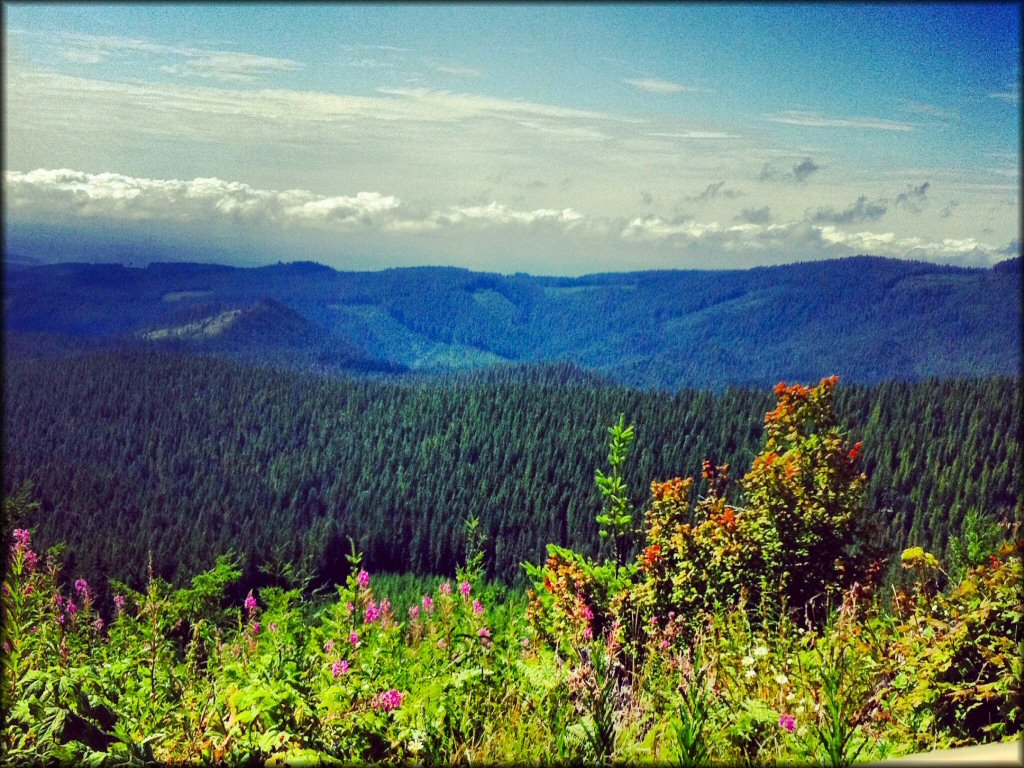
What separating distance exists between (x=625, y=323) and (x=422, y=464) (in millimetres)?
117632

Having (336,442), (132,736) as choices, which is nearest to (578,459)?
(132,736)

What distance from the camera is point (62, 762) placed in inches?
101

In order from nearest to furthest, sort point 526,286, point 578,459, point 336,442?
point 578,459
point 336,442
point 526,286

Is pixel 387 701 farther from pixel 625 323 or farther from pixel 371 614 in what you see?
pixel 625 323

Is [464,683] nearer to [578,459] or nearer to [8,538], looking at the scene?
[8,538]

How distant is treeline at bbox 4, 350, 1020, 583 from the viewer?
17.4 meters

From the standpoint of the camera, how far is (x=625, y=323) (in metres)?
140

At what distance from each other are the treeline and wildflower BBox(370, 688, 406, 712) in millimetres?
3025

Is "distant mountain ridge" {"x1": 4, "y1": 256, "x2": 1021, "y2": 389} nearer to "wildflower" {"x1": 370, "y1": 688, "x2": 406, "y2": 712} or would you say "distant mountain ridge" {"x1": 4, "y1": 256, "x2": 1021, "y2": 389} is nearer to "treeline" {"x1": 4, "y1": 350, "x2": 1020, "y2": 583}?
"treeline" {"x1": 4, "y1": 350, "x2": 1020, "y2": 583}

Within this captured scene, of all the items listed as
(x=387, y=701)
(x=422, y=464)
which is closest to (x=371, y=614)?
(x=387, y=701)

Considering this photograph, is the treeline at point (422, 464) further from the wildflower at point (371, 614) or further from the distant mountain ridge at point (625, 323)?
the distant mountain ridge at point (625, 323)

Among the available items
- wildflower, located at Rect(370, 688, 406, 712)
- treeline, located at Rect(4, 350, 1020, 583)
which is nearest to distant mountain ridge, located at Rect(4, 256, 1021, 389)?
treeline, located at Rect(4, 350, 1020, 583)

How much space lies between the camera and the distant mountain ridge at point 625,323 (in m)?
107

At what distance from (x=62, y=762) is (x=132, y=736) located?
0.36 meters
